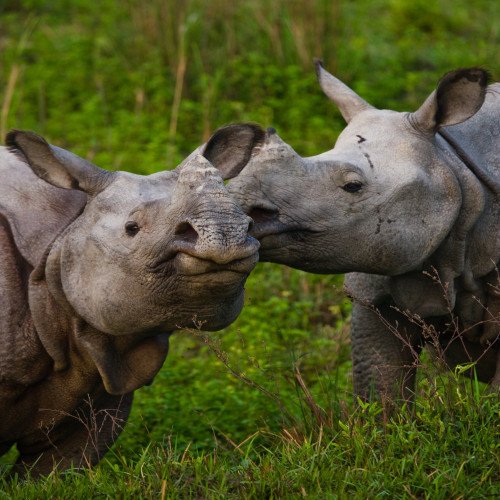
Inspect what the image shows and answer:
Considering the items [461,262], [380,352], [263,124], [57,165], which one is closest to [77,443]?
[57,165]

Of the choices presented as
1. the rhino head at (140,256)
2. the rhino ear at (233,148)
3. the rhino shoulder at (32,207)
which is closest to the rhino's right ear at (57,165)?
the rhino head at (140,256)

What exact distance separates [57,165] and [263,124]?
4949 millimetres

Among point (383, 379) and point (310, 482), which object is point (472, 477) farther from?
point (383, 379)

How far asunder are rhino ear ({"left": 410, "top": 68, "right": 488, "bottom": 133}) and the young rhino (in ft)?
2.53

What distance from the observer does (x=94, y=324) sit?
514 cm

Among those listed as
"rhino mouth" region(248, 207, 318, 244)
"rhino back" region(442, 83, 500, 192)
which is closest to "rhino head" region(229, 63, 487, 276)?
"rhino mouth" region(248, 207, 318, 244)

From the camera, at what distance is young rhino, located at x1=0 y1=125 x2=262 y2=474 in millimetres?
4746

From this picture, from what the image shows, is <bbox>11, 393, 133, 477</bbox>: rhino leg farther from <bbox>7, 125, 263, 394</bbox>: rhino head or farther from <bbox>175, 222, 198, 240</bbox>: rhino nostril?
<bbox>175, 222, 198, 240</bbox>: rhino nostril

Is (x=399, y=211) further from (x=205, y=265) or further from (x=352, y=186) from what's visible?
(x=205, y=265)

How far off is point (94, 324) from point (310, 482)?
1009mm

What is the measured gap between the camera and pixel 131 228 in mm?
4973

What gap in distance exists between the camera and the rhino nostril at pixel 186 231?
471 cm

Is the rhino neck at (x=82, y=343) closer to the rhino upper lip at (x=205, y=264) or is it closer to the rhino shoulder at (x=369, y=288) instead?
the rhino upper lip at (x=205, y=264)

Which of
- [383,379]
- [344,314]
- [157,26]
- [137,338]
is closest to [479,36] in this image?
[157,26]
